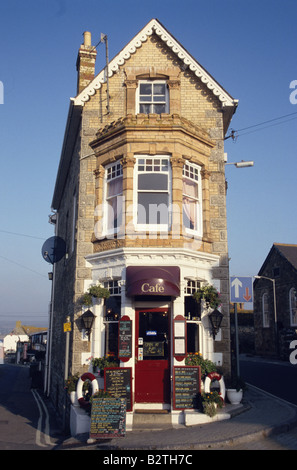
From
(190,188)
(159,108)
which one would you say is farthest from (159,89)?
(190,188)

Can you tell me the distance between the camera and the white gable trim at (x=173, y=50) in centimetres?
1420

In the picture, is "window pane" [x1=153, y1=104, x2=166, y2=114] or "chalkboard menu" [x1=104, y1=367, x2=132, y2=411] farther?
"window pane" [x1=153, y1=104, x2=166, y2=114]

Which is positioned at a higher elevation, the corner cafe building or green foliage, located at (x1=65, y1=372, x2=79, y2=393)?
the corner cafe building

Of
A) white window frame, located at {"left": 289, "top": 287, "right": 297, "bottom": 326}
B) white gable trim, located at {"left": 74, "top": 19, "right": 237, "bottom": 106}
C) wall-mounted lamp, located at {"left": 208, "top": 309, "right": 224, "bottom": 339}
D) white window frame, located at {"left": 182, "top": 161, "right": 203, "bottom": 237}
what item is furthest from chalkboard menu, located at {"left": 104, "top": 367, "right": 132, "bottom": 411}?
white window frame, located at {"left": 289, "top": 287, "right": 297, "bottom": 326}

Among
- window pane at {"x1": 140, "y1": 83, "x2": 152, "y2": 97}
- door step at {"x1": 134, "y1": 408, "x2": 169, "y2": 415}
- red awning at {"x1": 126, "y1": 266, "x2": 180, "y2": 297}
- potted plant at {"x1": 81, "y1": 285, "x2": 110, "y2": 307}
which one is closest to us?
door step at {"x1": 134, "y1": 408, "x2": 169, "y2": 415}

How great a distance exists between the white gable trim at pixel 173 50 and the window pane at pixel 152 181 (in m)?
3.44

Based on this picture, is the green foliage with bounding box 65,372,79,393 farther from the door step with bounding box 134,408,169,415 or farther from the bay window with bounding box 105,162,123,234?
the bay window with bounding box 105,162,123,234

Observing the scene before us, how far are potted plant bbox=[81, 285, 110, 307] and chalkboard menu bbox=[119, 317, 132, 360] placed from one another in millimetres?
1000

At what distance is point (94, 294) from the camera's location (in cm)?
1243

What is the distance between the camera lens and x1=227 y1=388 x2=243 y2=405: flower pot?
12.0 m

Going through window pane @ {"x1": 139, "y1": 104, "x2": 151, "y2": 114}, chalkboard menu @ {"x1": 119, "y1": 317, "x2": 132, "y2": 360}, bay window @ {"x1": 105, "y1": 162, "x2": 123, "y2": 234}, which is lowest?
chalkboard menu @ {"x1": 119, "y1": 317, "x2": 132, "y2": 360}

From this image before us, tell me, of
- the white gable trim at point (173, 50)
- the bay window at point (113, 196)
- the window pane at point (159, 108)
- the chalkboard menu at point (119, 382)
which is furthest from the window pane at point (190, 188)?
the chalkboard menu at point (119, 382)

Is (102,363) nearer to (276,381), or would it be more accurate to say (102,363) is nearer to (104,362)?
(104,362)

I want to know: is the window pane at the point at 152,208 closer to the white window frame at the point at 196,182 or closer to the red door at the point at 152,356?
the white window frame at the point at 196,182
